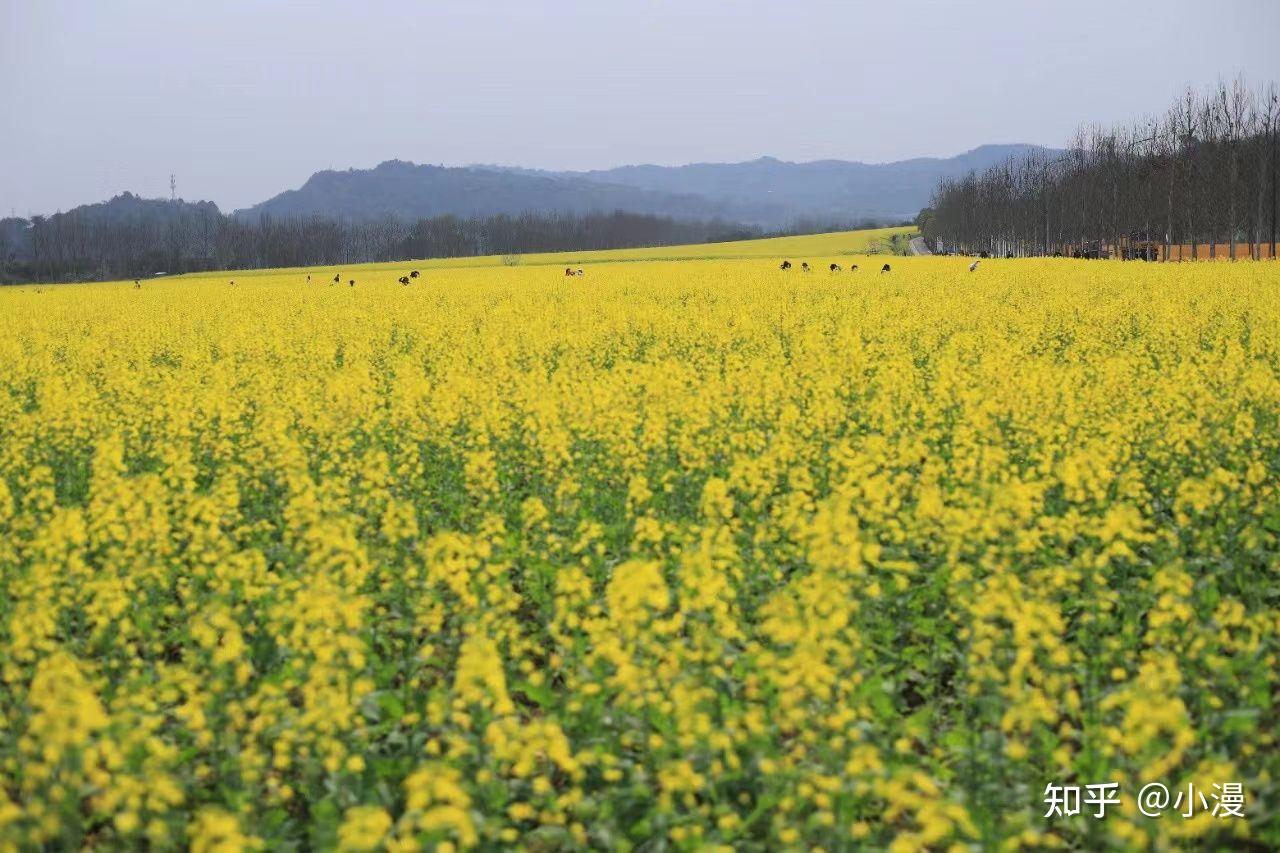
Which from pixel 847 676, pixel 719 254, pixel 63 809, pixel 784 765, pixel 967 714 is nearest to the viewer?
pixel 63 809

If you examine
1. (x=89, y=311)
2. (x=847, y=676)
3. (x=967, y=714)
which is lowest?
(x=967, y=714)

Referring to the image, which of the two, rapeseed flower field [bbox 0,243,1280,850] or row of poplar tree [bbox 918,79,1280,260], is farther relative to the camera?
row of poplar tree [bbox 918,79,1280,260]

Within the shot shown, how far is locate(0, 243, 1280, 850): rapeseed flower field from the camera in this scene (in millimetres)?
5312

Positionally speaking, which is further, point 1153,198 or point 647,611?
point 1153,198

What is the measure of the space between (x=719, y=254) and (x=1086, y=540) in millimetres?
84399

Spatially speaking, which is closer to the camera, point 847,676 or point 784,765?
point 784,765

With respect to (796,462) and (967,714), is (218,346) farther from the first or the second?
(967,714)

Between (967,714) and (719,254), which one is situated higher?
(719,254)

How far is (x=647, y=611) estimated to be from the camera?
6.43 meters

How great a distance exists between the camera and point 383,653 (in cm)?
812

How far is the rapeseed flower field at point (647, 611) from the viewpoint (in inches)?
209

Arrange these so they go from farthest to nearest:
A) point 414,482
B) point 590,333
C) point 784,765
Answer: point 590,333 < point 414,482 < point 784,765

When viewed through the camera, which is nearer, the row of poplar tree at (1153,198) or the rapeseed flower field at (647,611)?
the rapeseed flower field at (647,611)

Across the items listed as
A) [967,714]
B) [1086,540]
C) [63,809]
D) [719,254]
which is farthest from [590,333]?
[719,254]
